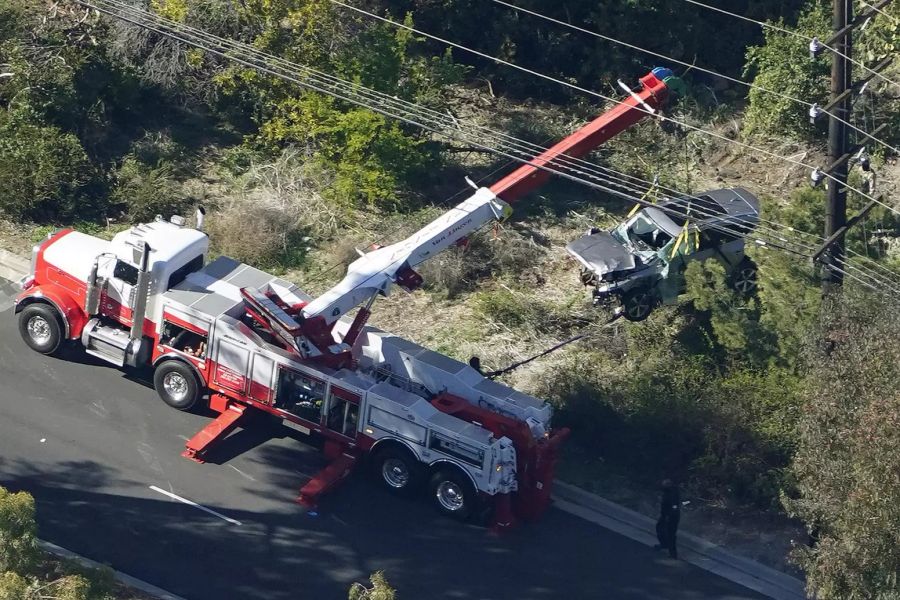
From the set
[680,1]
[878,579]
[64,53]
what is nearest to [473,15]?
[680,1]

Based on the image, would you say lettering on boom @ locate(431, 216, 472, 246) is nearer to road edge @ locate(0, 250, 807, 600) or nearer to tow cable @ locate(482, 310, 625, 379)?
tow cable @ locate(482, 310, 625, 379)

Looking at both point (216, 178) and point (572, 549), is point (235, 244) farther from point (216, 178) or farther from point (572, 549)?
point (572, 549)

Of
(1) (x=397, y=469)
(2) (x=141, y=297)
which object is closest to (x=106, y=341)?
(2) (x=141, y=297)

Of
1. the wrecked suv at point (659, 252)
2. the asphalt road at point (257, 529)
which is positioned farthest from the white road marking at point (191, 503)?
the wrecked suv at point (659, 252)

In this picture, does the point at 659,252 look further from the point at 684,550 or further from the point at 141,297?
the point at 141,297

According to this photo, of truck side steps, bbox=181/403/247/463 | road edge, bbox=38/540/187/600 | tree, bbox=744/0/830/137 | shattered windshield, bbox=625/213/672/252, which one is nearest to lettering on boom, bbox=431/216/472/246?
truck side steps, bbox=181/403/247/463
